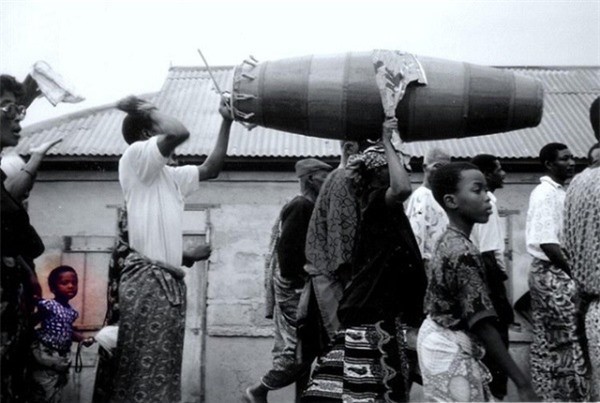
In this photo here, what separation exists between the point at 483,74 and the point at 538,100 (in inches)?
12.9

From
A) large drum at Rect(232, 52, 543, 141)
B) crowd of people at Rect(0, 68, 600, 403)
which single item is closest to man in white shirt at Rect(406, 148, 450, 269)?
crowd of people at Rect(0, 68, 600, 403)

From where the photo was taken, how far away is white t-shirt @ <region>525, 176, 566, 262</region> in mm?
6496

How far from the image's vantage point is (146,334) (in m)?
4.63

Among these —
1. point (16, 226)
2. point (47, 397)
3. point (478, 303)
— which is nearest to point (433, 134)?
point (478, 303)

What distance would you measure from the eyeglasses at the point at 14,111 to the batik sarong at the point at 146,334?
925 millimetres

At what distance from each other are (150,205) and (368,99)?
1.22 metres

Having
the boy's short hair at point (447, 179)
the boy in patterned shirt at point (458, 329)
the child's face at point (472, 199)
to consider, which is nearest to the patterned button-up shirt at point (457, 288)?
the boy in patterned shirt at point (458, 329)

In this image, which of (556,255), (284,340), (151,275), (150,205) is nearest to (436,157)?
(556,255)

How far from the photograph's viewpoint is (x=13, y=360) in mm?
4656

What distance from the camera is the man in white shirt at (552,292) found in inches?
255

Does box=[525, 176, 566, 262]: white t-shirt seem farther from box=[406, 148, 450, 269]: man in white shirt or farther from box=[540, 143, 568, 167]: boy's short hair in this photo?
box=[406, 148, 450, 269]: man in white shirt

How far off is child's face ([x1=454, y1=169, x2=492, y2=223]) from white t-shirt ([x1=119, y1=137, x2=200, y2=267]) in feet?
4.83

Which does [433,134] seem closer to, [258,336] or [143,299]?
[143,299]

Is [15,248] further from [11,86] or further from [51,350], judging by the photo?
[51,350]
